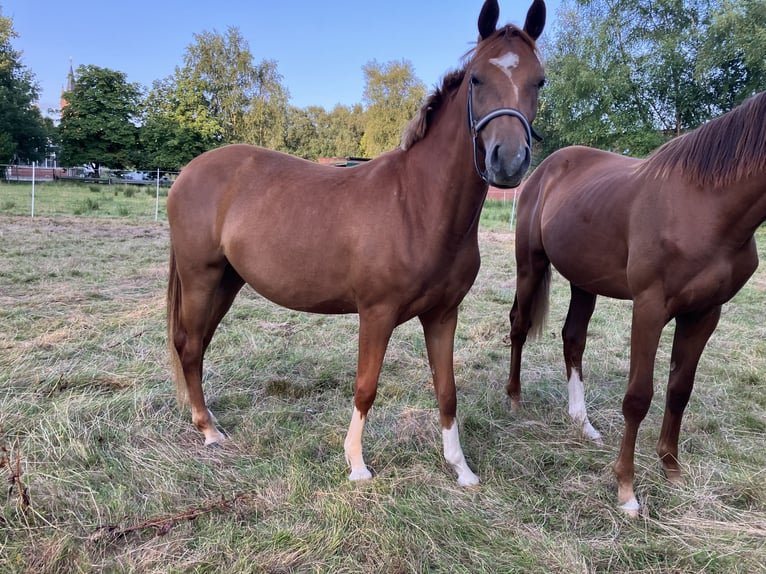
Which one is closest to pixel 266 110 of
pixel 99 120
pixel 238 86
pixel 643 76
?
pixel 238 86

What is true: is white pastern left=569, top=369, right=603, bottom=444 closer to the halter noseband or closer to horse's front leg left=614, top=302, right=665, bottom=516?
horse's front leg left=614, top=302, right=665, bottom=516

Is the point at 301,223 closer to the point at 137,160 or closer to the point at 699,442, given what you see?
the point at 699,442

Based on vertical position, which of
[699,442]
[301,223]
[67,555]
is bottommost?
[67,555]

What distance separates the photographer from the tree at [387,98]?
2872cm

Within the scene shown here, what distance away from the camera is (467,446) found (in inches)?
101

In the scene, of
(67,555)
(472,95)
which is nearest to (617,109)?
(472,95)

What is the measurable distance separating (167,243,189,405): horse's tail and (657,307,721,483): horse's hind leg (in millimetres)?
2738

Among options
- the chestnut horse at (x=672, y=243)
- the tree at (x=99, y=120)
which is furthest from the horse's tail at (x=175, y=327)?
the tree at (x=99, y=120)

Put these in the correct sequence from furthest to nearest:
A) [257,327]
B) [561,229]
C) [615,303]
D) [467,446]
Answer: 1. [615,303]
2. [257,327]
3. [561,229]
4. [467,446]

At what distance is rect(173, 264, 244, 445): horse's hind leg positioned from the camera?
2.63m

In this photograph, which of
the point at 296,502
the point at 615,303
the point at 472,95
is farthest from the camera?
the point at 615,303

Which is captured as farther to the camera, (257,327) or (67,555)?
(257,327)

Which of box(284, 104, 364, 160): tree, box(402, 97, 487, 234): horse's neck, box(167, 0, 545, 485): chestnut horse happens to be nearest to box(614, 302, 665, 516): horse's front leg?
box(167, 0, 545, 485): chestnut horse

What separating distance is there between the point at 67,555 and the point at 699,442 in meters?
3.05
